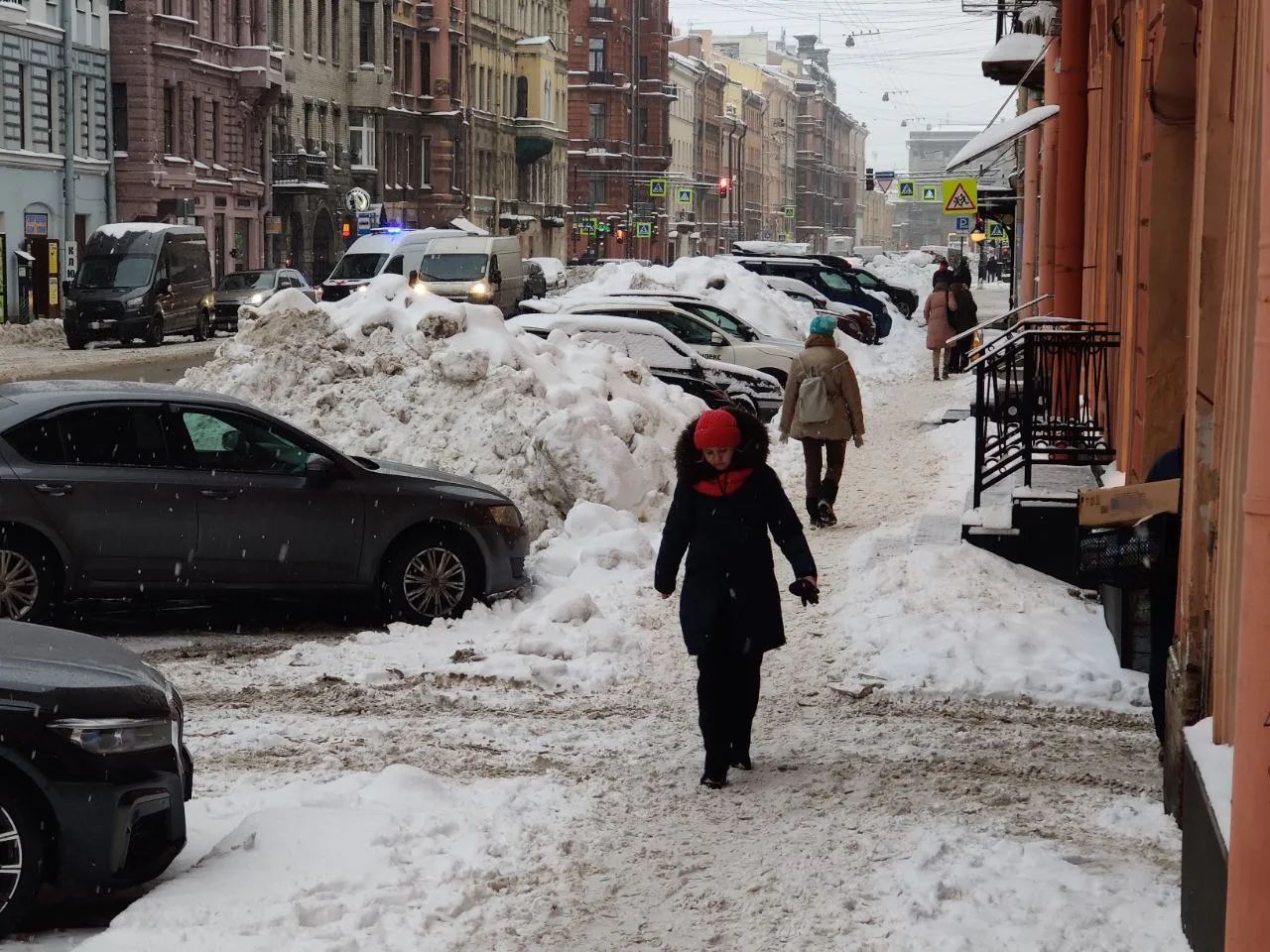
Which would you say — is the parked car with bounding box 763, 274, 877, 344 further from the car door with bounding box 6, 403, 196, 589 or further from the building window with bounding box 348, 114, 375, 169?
the building window with bounding box 348, 114, 375, 169

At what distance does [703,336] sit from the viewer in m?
25.8

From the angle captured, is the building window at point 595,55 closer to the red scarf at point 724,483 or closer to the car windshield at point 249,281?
the car windshield at point 249,281

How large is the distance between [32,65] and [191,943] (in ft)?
145

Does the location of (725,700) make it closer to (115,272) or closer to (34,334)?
(115,272)

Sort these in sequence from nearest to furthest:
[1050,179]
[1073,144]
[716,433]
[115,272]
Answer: [716,433] → [1073,144] → [1050,179] → [115,272]

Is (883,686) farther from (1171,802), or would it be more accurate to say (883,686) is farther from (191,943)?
(191,943)

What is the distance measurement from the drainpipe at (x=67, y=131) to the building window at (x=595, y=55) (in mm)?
67321

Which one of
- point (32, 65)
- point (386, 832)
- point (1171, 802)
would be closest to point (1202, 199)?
point (1171, 802)

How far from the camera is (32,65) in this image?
152 ft

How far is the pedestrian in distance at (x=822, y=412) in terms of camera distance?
14961 millimetres

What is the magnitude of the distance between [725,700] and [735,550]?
0.62 meters

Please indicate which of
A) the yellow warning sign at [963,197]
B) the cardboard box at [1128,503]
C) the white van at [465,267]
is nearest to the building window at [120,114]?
the white van at [465,267]

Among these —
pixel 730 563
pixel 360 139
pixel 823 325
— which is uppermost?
pixel 360 139

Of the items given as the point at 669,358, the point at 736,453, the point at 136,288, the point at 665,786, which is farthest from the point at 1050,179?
the point at 136,288
